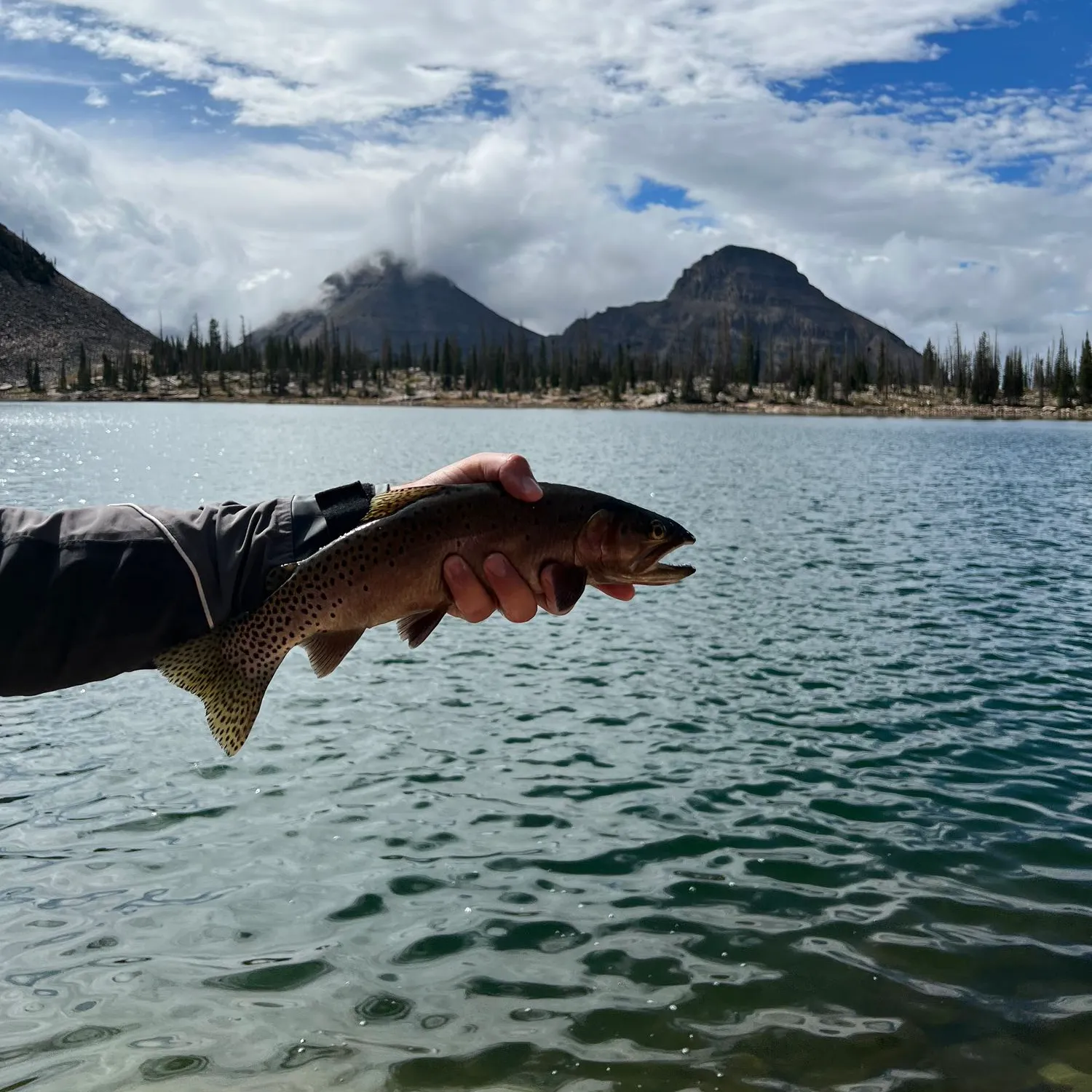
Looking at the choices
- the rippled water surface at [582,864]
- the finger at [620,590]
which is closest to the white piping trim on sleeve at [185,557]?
the finger at [620,590]

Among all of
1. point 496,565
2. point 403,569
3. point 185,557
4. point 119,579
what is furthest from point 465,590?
point 119,579

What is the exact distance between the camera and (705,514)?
1636 inches

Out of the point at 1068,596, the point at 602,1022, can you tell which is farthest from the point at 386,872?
the point at 1068,596

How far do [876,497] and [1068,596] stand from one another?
2431 centimetres

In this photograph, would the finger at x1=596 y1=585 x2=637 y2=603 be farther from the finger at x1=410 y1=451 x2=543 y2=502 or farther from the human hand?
the finger at x1=410 y1=451 x2=543 y2=502

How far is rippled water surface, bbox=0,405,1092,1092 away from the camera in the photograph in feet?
25.6

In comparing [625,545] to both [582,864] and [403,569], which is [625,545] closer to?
[403,569]

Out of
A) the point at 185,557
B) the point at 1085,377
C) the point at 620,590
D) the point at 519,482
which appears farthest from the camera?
the point at 1085,377

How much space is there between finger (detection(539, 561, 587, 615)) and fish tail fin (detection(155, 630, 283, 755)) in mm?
1395

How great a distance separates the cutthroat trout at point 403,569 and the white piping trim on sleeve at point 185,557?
10cm

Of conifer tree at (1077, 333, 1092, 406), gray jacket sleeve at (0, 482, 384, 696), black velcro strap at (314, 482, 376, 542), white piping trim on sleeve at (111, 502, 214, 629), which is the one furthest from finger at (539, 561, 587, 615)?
conifer tree at (1077, 333, 1092, 406)

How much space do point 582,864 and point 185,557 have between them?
286 inches

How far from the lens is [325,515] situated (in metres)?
4.90

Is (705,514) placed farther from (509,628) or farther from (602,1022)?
(602,1022)
